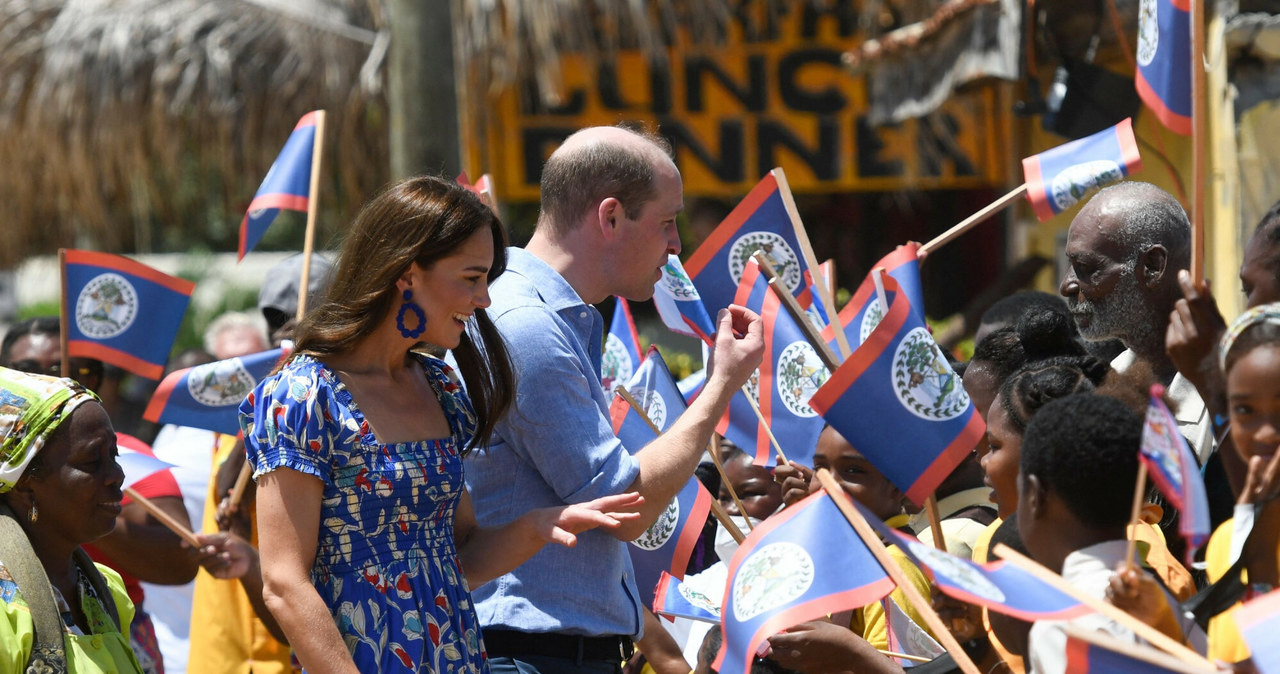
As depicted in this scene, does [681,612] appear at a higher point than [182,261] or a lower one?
higher

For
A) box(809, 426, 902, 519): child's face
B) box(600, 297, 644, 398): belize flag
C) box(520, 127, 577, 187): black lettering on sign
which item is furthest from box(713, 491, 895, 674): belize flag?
box(520, 127, 577, 187): black lettering on sign

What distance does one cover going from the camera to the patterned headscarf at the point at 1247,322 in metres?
2.06

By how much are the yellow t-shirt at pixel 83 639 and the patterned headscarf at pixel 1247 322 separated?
6.53 feet

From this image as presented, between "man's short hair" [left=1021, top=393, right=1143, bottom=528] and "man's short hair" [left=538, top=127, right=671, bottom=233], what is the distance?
3.49ft

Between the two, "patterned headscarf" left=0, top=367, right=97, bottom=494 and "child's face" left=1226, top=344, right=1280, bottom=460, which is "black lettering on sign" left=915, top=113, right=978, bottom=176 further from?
"child's face" left=1226, top=344, right=1280, bottom=460

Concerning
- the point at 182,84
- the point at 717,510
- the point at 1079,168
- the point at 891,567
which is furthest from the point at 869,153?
the point at 891,567

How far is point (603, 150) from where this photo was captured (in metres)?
2.88

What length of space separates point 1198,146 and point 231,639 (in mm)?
2932

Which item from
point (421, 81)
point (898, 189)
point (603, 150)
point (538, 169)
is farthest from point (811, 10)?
point (603, 150)

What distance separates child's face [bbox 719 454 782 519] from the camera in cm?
400

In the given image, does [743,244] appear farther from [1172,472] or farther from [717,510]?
[1172,472]

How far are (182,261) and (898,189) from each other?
814cm

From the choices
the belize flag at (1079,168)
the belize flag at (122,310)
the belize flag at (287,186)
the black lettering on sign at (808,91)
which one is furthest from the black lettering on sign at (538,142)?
the belize flag at (1079,168)

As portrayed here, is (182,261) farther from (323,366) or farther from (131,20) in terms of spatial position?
(323,366)
